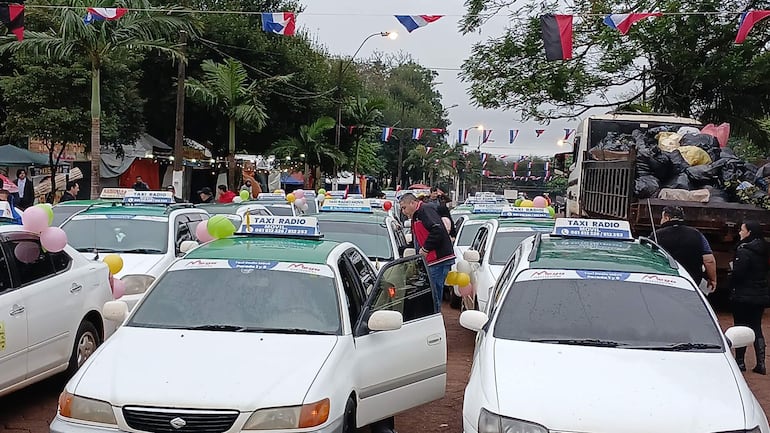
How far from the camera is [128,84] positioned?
28.1m

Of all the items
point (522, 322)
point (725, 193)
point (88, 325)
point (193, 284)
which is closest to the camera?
point (522, 322)

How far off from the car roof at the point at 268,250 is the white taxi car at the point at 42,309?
138cm

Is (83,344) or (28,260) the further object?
(83,344)

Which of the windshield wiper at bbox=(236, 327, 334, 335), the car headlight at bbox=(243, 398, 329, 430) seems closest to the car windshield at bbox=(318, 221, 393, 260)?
the windshield wiper at bbox=(236, 327, 334, 335)

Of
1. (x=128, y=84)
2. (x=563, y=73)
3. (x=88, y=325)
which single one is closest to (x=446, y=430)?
(x=88, y=325)

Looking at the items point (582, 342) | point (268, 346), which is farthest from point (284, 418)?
point (582, 342)

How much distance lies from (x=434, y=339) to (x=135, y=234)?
5418 millimetres

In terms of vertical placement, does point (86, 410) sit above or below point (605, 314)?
below

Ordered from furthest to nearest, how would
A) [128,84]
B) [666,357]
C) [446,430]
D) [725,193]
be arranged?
[128,84]
[725,193]
[446,430]
[666,357]

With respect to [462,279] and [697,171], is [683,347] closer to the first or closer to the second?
[462,279]

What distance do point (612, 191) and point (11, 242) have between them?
30.5ft

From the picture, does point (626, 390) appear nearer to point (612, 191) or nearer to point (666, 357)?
point (666, 357)

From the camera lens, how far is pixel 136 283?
9172 millimetres

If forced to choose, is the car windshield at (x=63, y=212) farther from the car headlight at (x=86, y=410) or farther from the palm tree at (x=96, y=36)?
the car headlight at (x=86, y=410)
